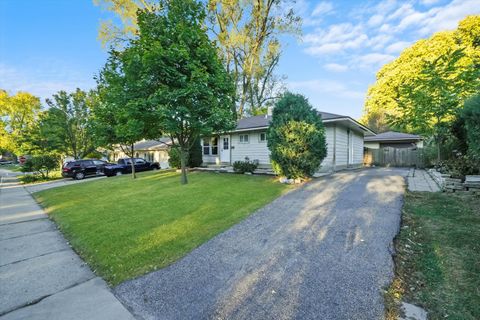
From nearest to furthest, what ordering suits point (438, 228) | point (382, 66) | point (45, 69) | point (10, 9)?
point (438, 228), point (10, 9), point (45, 69), point (382, 66)

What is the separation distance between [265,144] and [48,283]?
13.2 metres

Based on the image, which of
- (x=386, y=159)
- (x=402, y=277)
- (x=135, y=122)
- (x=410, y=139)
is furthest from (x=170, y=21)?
(x=410, y=139)

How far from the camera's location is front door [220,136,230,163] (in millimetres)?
17812

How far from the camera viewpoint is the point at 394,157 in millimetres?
18312

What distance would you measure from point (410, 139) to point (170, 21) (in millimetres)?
22555

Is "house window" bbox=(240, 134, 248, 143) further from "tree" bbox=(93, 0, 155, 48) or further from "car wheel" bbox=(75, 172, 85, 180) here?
"car wheel" bbox=(75, 172, 85, 180)

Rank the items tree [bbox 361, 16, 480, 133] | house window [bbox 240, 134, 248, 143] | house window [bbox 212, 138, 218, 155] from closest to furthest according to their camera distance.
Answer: house window [bbox 240, 134, 248, 143]
house window [bbox 212, 138, 218, 155]
tree [bbox 361, 16, 480, 133]

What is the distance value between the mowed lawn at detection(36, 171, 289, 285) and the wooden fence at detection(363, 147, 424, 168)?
1508 centimetres

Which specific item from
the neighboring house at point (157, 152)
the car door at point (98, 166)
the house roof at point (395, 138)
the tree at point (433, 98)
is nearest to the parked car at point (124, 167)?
the car door at point (98, 166)

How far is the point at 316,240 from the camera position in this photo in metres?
3.96

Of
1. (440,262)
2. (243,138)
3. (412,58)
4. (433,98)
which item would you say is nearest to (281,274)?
(440,262)

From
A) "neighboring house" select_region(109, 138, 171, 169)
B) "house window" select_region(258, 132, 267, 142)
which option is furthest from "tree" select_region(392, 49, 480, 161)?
"neighboring house" select_region(109, 138, 171, 169)

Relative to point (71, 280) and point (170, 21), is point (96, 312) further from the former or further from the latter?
point (170, 21)

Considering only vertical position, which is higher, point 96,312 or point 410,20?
point 410,20
